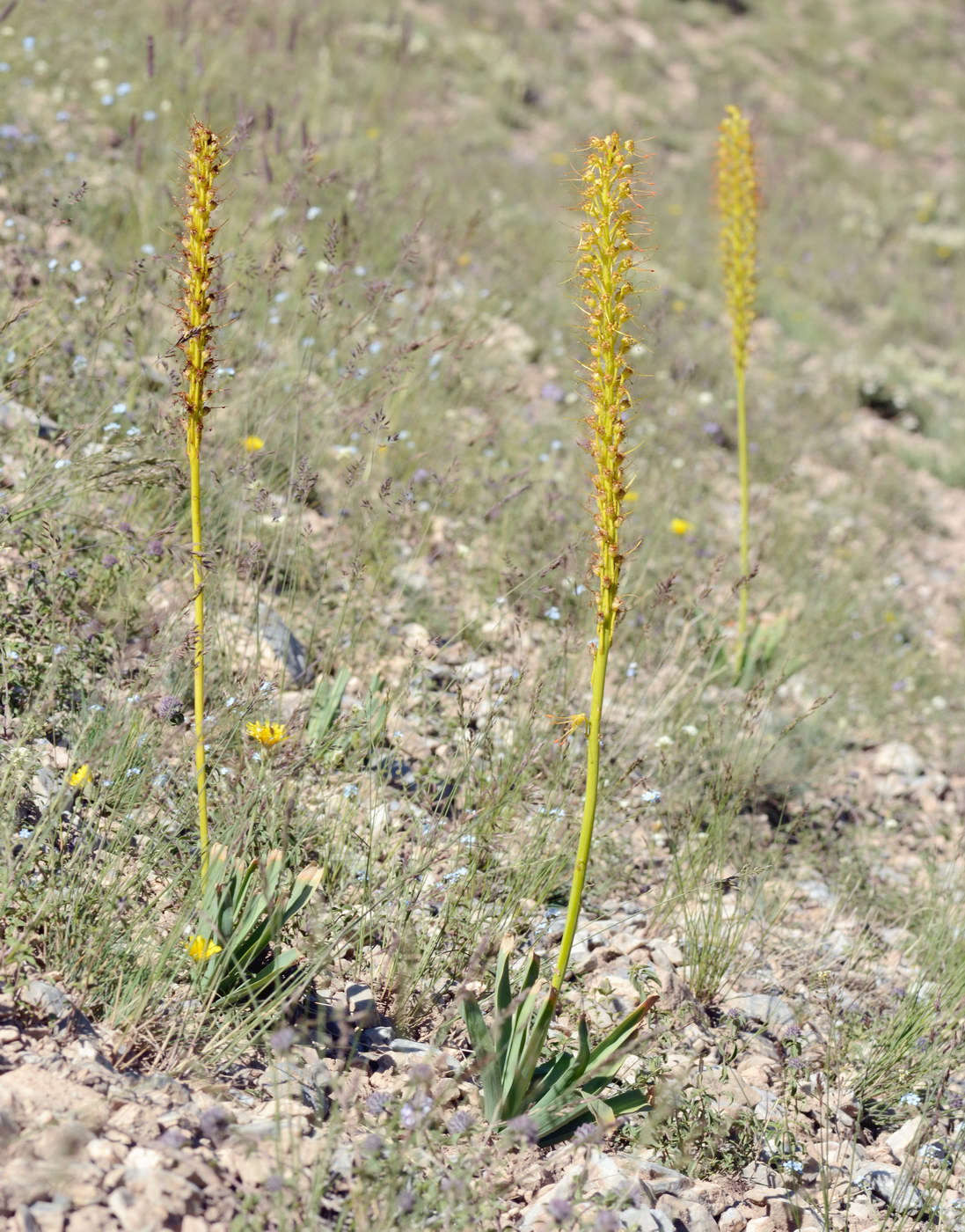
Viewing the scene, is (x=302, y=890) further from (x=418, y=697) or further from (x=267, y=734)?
(x=418, y=697)

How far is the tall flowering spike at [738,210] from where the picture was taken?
3.87 metres

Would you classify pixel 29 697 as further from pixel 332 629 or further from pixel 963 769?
pixel 963 769

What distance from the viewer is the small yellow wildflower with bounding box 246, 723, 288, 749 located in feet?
8.10

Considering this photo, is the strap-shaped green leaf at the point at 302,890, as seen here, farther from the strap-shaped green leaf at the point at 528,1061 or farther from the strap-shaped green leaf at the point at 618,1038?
the strap-shaped green leaf at the point at 618,1038

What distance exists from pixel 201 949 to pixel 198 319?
1.24m

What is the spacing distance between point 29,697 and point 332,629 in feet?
4.01

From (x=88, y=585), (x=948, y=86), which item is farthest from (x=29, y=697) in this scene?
(x=948, y=86)

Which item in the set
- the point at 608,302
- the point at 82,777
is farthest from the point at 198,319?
the point at 82,777

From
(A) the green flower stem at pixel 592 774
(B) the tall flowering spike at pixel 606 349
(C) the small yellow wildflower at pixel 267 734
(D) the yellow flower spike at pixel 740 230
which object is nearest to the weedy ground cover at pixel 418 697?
(C) the small yellow wildflower at pixel 267 734

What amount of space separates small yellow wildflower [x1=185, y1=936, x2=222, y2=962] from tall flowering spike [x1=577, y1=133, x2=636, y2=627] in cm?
108

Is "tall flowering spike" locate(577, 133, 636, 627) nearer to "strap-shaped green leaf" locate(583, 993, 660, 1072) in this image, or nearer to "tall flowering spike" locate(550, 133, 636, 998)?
"tall flowering spike" locate(550, 133, 636, 998)

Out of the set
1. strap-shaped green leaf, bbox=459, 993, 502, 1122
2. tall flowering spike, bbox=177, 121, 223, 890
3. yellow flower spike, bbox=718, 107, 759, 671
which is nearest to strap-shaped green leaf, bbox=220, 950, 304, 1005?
tall flowering spike, bbox=177, 121, 223, 890

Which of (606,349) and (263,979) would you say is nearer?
(606,349)

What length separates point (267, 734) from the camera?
2506 millimetres
